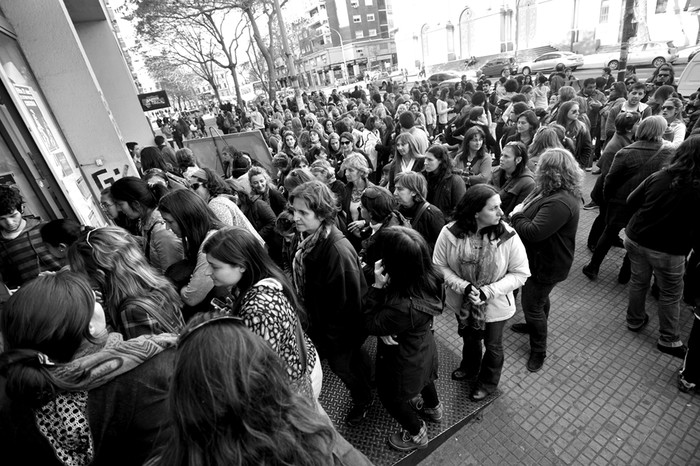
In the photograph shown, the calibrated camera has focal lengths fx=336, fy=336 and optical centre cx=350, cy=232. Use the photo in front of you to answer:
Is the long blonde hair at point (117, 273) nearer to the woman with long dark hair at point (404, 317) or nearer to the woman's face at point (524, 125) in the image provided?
the woman with long dark hair at point (404, 317)

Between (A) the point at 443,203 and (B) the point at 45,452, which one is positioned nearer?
(B) the point at 45,452

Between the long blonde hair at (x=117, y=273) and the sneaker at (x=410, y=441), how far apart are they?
1.82 meters

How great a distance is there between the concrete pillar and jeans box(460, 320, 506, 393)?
743 centimetres

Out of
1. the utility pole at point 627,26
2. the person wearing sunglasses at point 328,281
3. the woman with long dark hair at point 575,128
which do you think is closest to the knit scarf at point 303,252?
the person wearing sunglasses at point 328,281

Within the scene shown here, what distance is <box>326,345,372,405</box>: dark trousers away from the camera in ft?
8.43

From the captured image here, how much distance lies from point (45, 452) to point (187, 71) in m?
61.8

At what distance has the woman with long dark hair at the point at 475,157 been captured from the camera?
Result: 4410 mm

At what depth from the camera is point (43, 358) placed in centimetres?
123

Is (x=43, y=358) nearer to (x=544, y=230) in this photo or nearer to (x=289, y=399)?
(x=289, y=399)

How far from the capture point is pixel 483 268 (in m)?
2.52

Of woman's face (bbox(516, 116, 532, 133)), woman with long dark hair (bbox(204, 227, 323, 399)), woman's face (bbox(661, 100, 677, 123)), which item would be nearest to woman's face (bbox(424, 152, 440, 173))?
woman's face (bbox(516, 116, 532, 133))

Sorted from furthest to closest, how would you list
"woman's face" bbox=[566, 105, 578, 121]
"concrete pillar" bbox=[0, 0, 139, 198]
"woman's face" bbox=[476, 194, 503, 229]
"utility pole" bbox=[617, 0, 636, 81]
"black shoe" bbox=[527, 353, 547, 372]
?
"utility pole" bbox=[617, 0, 636, 81]
"concrete pillar" bbox=[0, 0, 139, 198]
"woman's face" bbox=[566, 105, 578, 121]
"black shoe" bbox=[527, 353, 547, 372]
"woman's face" bbox=[476, 194, 503, 229]

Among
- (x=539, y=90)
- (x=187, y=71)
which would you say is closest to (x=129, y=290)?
(x=539, y=90)

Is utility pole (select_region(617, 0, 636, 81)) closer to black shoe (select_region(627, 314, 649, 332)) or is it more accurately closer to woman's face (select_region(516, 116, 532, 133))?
woman's face (select_region(516, 116, 532, 133))
